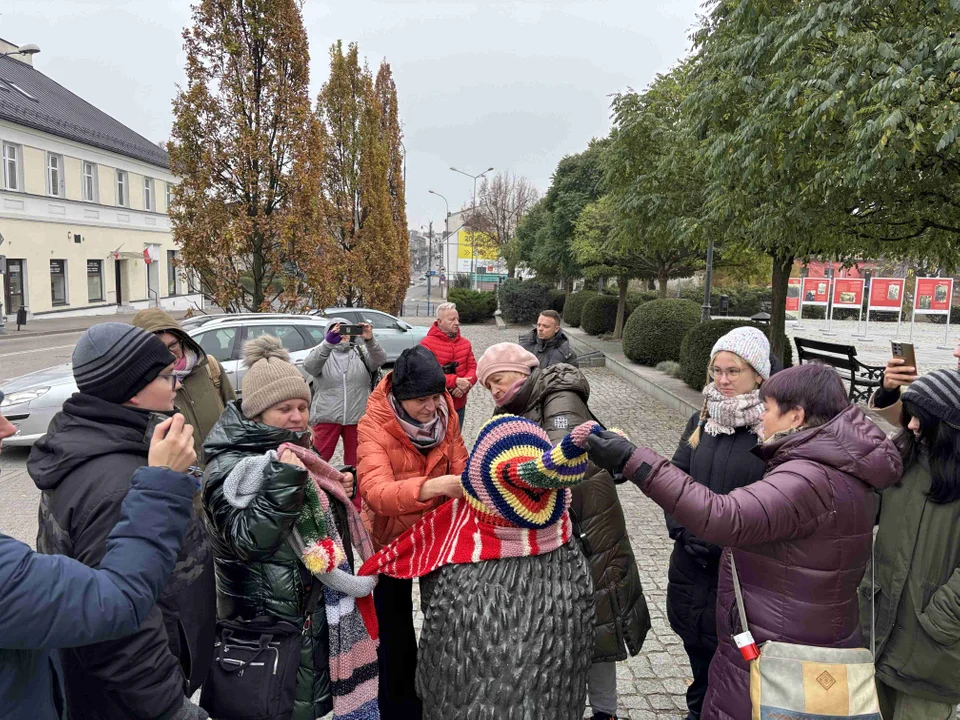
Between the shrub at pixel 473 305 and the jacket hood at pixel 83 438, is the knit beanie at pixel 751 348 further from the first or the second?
the shrub at pixel 473 305

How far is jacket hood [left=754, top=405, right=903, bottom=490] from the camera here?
6.53ft

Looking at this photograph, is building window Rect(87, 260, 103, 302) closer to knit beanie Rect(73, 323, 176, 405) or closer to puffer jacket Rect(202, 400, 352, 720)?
puffer jacket Rect(202, 400, 352, 720)

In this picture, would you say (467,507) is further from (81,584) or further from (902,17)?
(902,17)

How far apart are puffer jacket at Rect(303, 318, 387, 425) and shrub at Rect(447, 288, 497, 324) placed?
997 inches

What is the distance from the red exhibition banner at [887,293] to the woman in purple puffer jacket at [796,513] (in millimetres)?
26289

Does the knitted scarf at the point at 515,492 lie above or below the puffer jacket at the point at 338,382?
above

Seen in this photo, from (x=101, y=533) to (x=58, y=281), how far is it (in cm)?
3647

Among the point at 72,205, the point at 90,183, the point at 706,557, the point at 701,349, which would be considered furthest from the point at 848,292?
the point at 90,183

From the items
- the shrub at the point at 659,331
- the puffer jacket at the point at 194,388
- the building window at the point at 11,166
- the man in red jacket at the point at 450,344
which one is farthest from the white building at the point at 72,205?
A: the puffer jacket at the point at 194,388

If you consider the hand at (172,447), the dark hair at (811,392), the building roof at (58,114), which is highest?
the building roof at (58,114)

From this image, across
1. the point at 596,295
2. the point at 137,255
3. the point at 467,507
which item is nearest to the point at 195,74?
the point at 467,507

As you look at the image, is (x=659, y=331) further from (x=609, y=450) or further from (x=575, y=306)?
(x=609, y=450)

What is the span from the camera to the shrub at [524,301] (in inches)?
1170

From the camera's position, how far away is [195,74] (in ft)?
36.1
